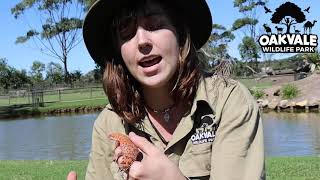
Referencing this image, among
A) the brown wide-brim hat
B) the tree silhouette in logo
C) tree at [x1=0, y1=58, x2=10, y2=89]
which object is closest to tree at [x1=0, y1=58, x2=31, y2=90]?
tree at [x1=0, y1=58, x2=10, y2=89]

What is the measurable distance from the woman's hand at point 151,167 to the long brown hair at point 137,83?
40 centimetres

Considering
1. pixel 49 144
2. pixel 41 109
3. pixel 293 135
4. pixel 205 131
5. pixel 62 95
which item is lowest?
pixel 49 144

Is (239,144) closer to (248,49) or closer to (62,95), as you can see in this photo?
(62,95)

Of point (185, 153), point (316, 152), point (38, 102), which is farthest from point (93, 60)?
point (38, 102)

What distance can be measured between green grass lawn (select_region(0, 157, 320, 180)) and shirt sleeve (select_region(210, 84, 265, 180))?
4.66 meters

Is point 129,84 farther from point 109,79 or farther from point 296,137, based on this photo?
point 296,137

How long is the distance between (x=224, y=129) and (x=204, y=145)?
0.10m

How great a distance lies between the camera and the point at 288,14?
31.4 meters

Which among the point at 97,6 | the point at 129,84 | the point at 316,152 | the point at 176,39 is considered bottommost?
the point at 316,152

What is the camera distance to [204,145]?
1599mm

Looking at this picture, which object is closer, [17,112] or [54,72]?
[17,112]

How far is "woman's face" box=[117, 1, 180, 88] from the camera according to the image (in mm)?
1562

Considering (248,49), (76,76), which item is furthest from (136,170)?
(76,76)

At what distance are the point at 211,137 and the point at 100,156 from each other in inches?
16.5
